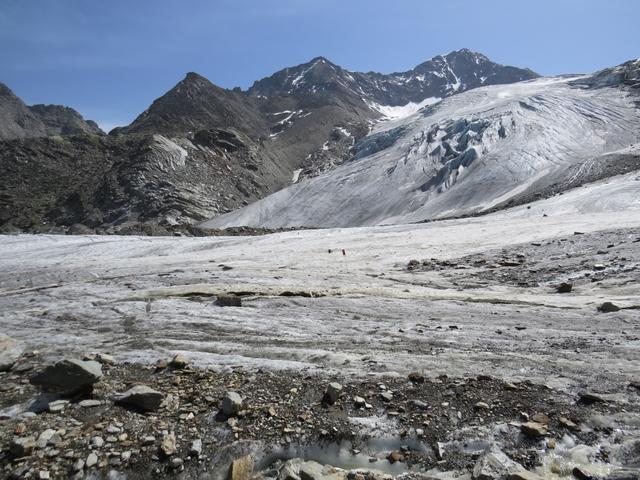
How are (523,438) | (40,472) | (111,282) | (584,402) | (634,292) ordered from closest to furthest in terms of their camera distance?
(40,472) < (523,438) < (584,402) < (634,292) < (111,282)

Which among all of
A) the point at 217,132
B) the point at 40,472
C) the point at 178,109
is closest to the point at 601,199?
the point at 40,472

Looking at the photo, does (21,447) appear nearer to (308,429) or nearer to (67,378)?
(67,378)

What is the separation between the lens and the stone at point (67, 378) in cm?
607

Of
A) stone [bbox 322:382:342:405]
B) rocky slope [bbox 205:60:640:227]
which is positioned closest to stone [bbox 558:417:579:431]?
stone [bbox 322:382:342:405]

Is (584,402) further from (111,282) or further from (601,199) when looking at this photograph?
(601,199)

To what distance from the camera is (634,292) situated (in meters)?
11.7

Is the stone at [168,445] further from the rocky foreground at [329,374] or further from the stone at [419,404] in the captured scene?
the stone at [419,404]

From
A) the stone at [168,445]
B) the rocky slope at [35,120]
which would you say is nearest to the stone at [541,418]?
the stone at [168,445]

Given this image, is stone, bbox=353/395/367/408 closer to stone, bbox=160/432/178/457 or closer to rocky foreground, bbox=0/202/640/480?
rocky foreground, bbox=0/202/640/480

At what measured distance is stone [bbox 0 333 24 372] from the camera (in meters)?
7.18

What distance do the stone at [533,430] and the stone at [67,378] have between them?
19.0 feet

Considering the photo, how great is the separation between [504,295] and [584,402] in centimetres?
688

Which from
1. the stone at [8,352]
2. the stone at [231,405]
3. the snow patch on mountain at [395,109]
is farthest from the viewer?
the snow patch on mountain at [395,109]

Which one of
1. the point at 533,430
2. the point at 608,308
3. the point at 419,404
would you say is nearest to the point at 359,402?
the point at 419,404
